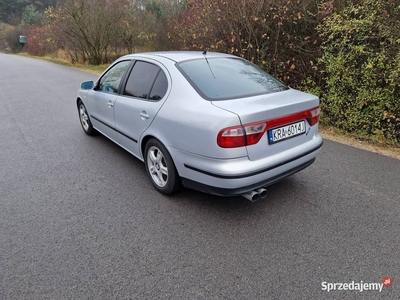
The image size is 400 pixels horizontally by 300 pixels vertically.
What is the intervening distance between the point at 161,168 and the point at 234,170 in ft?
3.55

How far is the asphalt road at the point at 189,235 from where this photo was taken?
2127mm

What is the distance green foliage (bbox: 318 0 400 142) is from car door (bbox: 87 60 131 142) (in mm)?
3869

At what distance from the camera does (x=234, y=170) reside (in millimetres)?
2512

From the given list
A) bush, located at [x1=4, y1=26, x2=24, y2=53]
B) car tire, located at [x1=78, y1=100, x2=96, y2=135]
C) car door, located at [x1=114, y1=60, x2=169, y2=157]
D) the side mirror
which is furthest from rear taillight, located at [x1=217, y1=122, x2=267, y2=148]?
bush, located at [x1=4, y1=26, x2=24, y2=53]

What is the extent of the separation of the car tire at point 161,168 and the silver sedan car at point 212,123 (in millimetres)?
11

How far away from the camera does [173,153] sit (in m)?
2.94

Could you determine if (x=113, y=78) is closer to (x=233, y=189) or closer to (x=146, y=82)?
(x=146, y=82)

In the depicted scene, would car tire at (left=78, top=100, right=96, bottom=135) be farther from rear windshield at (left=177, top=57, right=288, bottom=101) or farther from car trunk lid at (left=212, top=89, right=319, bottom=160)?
car trunk lid at (left=212, top=89, right=319, bottom=160)

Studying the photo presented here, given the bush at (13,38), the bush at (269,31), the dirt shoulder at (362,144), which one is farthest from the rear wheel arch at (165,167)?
the bush at (13,38)

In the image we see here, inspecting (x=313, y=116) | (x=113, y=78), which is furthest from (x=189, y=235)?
(x=113, y=78)

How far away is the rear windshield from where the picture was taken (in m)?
2.93

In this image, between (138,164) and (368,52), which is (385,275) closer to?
(138,164)

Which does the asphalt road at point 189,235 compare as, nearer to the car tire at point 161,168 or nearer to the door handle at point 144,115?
the car tire at point 161,168
